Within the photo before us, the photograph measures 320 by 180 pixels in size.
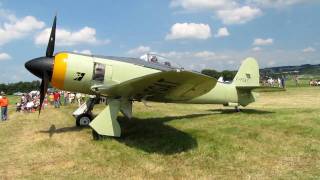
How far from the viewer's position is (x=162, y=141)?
9.05 metres

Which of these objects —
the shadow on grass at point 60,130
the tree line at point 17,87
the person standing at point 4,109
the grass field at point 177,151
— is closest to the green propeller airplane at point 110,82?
the grass field at point 177,151

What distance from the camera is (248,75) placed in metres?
14.3

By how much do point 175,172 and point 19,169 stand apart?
122 inches

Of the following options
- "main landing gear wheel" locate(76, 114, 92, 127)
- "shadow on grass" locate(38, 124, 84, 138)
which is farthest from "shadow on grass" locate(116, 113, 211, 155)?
"shadow on grass" locate(38, 124, 84, 138)

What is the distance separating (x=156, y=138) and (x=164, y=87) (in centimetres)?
157

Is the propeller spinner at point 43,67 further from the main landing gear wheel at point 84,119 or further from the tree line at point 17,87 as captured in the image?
the tree line at point 17,87

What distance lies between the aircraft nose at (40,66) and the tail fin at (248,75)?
23.7 feet

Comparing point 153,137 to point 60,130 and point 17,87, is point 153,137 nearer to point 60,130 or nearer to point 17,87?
point 60,130

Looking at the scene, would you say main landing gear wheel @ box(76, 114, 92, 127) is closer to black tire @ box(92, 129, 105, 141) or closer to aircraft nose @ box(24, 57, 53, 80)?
black tire @ box(92, 129, 105, 141)

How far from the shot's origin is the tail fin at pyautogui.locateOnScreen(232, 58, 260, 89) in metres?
13.8

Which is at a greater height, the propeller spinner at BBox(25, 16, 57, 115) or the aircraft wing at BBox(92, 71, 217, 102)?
the propeller spinner at BBox(25, 16, 57, 115)

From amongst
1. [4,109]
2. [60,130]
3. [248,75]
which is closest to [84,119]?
[60,130]

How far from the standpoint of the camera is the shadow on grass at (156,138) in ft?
27.7

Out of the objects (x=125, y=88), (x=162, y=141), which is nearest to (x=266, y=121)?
(x=162, y=141)
